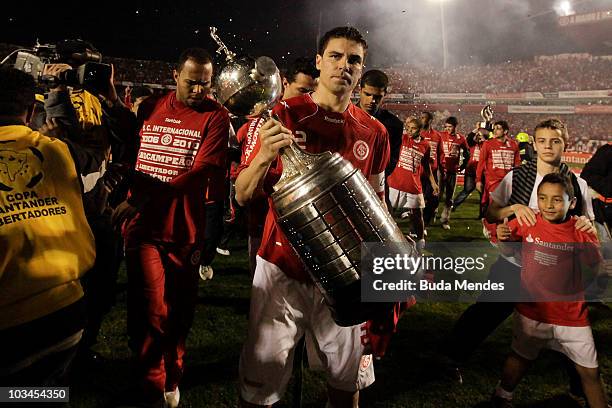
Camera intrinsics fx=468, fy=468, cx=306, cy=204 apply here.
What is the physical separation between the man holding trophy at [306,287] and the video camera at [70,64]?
100 centimetres

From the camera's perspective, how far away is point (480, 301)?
3504 millimetres

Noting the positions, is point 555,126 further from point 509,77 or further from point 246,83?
point 509,77

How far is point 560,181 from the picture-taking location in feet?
10.4

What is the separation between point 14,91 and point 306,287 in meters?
1.56

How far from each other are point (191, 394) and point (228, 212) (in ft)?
17.6

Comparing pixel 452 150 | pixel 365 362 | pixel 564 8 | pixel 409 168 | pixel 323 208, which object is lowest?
pixel 365 362

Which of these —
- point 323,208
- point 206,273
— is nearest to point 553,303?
point 323,208

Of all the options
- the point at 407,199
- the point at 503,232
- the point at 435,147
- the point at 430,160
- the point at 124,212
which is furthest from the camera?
the point at 435,147

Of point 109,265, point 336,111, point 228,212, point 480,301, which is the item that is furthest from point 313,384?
point 228,212

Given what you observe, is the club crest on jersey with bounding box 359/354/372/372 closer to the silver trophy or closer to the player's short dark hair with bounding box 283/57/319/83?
the silver trophy

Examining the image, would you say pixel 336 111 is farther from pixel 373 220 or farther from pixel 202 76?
pixel 202 76

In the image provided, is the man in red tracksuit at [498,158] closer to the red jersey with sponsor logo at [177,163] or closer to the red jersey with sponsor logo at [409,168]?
the red jersey with sponsor logo at [409,168]

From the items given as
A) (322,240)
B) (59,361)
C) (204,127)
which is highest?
(204,127)

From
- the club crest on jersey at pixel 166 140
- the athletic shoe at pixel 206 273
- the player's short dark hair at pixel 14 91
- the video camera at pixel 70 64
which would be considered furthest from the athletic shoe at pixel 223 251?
the player's short dark hair at pixel 14 91
